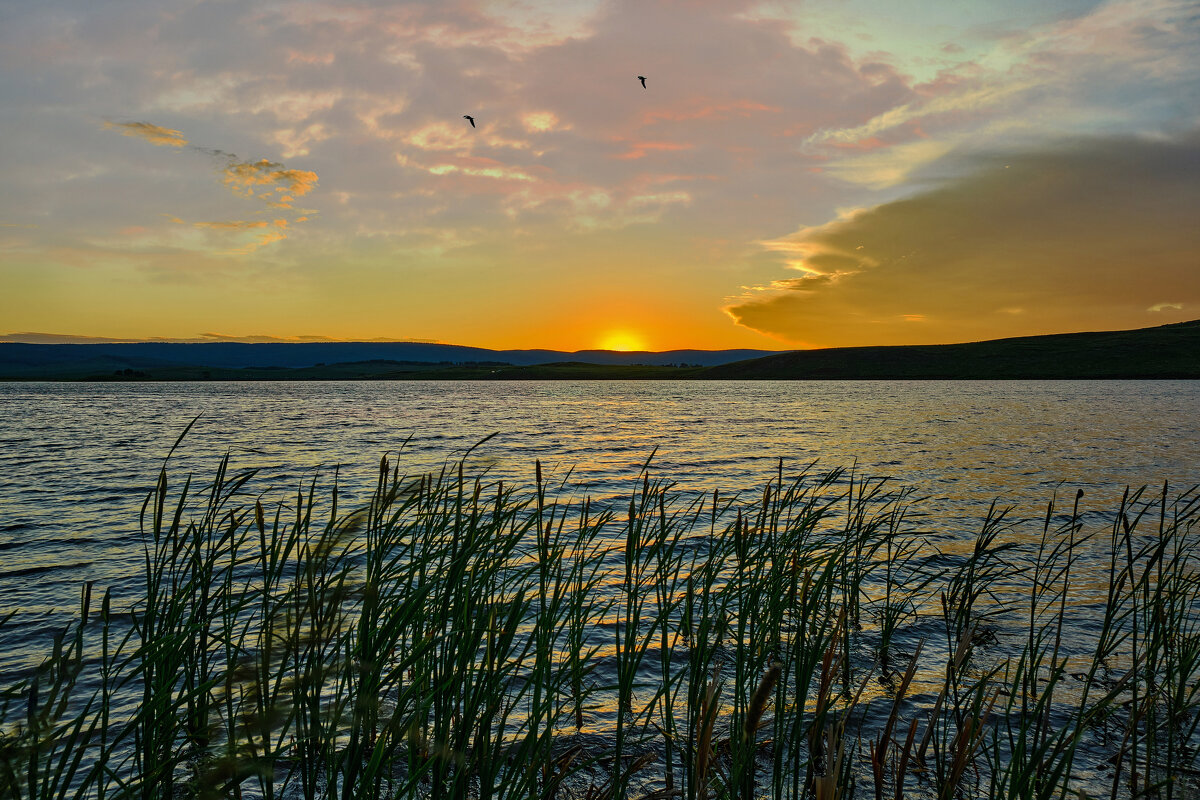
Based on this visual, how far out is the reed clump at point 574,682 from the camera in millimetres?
3139

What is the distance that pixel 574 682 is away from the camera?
5.16 m

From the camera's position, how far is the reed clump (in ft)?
10.3

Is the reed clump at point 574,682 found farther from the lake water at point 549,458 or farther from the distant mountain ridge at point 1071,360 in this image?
the distant mountain ridge at point 1071,360

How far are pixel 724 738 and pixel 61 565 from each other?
14204 mm

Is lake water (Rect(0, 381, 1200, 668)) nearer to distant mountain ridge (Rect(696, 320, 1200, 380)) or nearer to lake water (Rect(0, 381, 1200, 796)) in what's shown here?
lake water (Rect(0, 381, 1200, 796))

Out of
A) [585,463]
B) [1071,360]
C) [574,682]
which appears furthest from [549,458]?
[1071,360]

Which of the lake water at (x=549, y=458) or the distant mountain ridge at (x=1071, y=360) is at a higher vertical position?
the distant mountain ridge at (x=1071, y=360)

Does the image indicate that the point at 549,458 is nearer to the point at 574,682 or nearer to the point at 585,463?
the point at 585,463

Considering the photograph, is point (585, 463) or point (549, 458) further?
point (549, 458)

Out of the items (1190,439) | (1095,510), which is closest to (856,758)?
(1095,510)

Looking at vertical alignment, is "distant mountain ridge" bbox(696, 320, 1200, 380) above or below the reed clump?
above

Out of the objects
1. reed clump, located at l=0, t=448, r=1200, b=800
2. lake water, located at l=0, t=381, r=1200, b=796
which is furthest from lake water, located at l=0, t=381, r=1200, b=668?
reed clump, located at l=0, t=448, r=1200, b=800

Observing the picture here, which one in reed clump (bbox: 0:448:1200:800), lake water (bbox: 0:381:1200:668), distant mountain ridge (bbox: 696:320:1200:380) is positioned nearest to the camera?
reed clump (bbox: 0:448:1200:800)

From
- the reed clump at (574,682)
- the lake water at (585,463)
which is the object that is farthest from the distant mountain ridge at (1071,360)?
the reed clump at (574,682)
